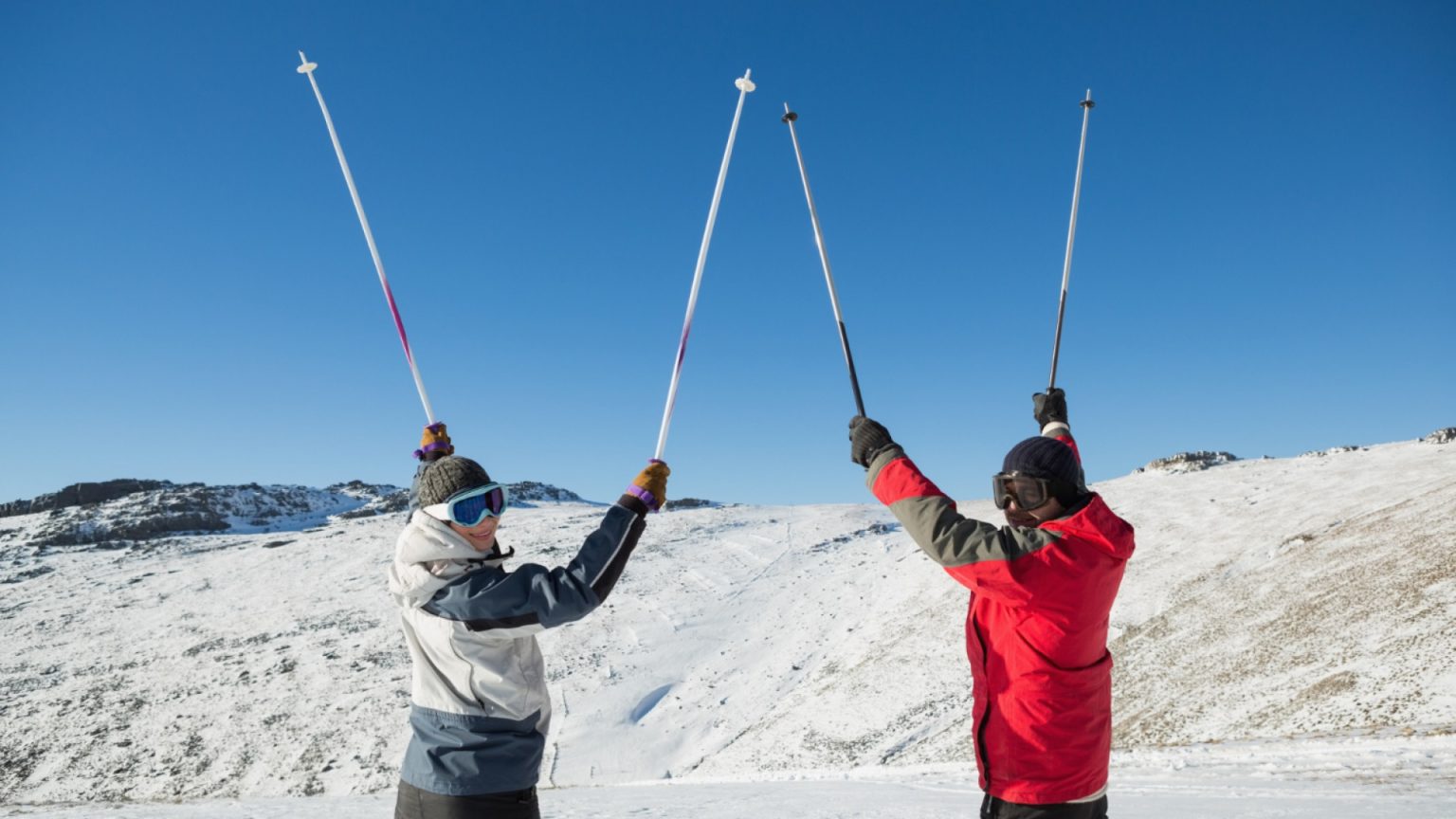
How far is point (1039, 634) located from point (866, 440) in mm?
1130

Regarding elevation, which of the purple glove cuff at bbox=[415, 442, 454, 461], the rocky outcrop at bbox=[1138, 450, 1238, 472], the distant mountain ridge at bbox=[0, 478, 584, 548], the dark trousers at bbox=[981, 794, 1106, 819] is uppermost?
the distant mountain ridge at bbox=[0, 478, 584, 548]

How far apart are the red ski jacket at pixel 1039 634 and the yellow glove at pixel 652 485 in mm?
1056

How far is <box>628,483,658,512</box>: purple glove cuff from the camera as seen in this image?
11.6 feet

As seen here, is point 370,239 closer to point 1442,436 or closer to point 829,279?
point 829,279

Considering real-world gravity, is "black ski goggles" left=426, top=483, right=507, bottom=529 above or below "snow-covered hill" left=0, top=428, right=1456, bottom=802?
above

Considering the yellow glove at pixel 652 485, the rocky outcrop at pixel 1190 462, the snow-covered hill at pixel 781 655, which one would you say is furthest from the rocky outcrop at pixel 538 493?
the yellow glove at pixel 652 485

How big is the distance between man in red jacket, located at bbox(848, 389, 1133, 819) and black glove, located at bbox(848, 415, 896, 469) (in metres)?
0.35

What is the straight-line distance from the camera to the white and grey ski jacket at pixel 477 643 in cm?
303

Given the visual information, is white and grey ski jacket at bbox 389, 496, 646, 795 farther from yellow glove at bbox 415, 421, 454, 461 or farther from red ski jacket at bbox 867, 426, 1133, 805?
yellow glove at bbox 415, 421, 454, 461

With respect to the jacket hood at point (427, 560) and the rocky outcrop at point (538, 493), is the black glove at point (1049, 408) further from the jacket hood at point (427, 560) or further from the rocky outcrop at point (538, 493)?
the rocky outcrop at point (538, 493)

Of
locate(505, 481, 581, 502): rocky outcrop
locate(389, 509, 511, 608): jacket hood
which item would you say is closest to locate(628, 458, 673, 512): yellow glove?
locate(389, 509, 511, 608): jacket hood

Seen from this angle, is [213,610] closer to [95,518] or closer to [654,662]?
[654,662]

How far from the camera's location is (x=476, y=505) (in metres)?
3.30

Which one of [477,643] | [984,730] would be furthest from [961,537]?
[477,643]
